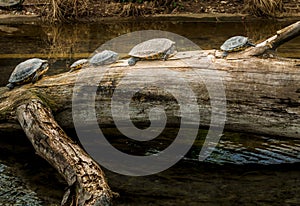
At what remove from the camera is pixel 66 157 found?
4020mm

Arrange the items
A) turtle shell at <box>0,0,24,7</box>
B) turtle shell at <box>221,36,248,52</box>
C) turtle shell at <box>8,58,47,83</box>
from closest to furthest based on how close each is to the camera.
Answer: turtle shell at <box>221,36,248,52</box>, turtle shell at <box>8,58,47,83</box>, turtle shell at <box>0,0,24,7</box>

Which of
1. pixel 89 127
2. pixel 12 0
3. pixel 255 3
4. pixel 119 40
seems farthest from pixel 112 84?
pixel 12 0

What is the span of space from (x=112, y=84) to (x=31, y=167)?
3.28 ft

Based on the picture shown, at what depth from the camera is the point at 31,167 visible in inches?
187

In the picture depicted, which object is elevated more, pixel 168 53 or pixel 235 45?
pixel 235 45

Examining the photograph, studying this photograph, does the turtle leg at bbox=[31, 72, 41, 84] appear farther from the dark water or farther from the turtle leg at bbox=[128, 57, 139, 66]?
the turtle leg at bbox=[128, 57, 139, 66]

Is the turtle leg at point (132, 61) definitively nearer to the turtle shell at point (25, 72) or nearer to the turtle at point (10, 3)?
the turtle shell at point (25, 72)

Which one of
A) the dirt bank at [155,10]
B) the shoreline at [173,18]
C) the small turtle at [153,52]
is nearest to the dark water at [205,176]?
the small turtle at [153,52]

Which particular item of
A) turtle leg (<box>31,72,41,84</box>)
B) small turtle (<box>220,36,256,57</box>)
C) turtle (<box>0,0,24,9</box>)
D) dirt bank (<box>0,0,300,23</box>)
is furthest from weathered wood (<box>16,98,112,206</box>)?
turtle (<box>0,0,24,9</box>)

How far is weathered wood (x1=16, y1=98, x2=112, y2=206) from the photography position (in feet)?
12.1

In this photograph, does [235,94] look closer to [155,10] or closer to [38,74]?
[38,74]

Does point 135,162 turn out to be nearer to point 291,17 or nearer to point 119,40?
→ point 119,40

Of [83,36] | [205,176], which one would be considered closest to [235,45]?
[205,176]

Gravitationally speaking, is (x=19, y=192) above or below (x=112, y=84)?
below
